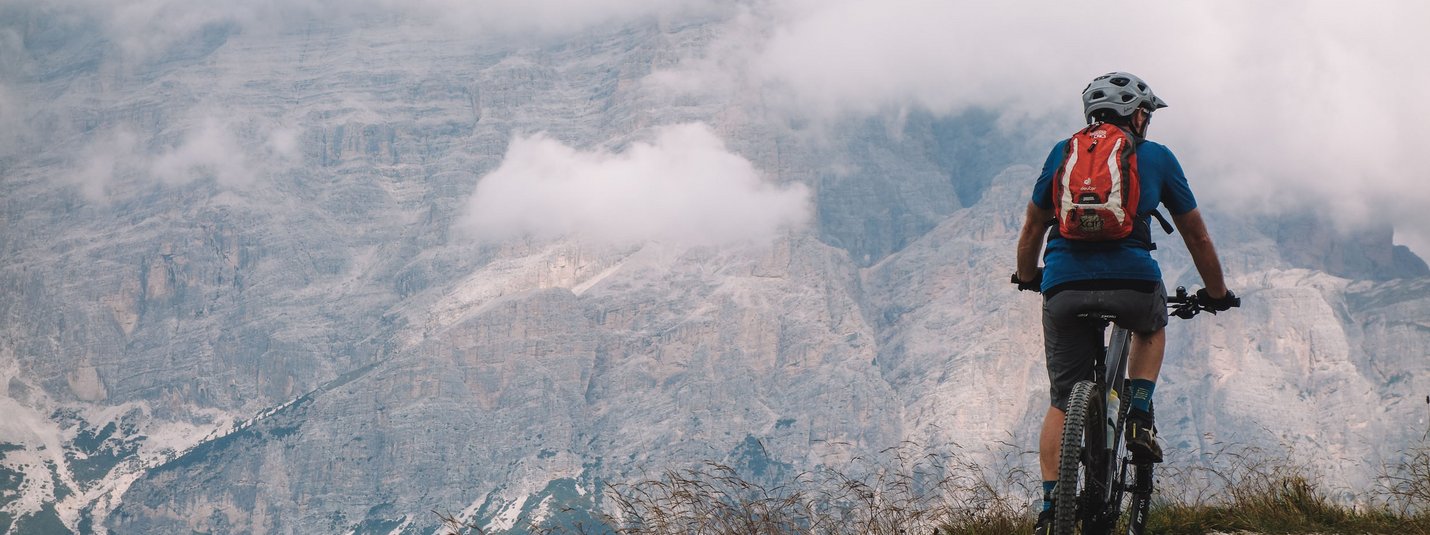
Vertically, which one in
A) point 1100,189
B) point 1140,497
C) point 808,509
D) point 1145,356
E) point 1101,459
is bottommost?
point 808,509

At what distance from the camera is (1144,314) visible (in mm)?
7207

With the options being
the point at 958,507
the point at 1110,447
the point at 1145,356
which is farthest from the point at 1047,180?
the point at 958,507

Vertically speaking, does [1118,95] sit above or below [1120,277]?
above

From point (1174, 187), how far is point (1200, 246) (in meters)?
0.46

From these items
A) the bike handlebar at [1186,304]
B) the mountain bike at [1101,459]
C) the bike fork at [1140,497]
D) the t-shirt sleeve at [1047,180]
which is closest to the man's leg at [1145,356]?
the mountain bike at [1101,459]

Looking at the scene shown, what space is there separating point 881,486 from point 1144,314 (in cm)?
300

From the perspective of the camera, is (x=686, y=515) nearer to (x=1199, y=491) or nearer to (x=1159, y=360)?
(x=1159, y=360)

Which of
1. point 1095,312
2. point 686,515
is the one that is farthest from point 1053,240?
point 686,515

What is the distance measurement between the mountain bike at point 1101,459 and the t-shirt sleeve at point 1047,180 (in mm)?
679

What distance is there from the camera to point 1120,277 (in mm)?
7133

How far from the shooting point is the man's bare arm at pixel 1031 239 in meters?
7.54

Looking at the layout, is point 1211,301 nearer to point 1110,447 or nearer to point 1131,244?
point 1131,244

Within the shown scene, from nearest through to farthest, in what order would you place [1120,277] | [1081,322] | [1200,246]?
1. [1120,277]
2. [1081,322]
3. [1200,246]

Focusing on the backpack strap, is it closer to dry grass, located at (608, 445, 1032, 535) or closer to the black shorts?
the black shorts
